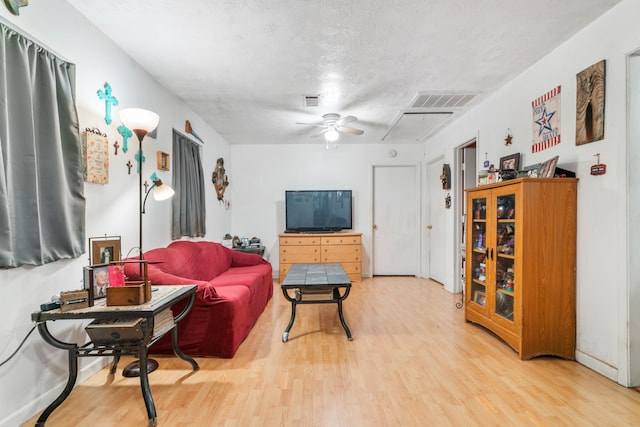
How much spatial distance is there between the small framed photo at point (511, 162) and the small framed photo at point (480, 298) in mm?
1286

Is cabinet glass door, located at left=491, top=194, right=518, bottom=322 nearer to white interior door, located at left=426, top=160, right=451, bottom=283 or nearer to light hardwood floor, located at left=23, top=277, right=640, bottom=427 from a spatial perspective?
light hardwood floor, located at left=23, top=277, right=640, bottom=427

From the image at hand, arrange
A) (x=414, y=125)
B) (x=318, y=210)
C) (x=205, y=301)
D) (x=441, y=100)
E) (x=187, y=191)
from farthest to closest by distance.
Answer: (x=318, y=210) < (x=414, y=125) < (x=187, y=191) < (x=441, y=100) < (x=205, y=301)

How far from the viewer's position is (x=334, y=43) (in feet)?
7.47

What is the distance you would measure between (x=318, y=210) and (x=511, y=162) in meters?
3.12

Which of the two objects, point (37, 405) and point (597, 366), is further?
point (597, 366)

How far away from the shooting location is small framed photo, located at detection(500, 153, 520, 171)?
9.26ft

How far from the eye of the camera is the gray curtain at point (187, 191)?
130 inches

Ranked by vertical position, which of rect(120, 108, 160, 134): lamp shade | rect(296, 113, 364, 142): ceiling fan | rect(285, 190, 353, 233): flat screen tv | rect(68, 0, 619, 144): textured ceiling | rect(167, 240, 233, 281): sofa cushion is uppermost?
rect(68, 0, 619, 144): textured ceiling

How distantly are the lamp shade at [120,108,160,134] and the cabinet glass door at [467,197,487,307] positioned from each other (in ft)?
9.74

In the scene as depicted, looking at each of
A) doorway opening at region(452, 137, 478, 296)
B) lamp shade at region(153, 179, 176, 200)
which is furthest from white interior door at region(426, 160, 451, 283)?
lamp shade at region(153, 179, 176, 200)

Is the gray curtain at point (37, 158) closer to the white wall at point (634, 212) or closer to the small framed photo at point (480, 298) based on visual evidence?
the small framed photo at point (480, 298)

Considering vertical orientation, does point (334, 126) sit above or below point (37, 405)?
above

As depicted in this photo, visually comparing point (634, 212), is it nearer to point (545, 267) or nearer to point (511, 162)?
point (545, 267)

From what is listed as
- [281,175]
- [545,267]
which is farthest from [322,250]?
[545,267]
